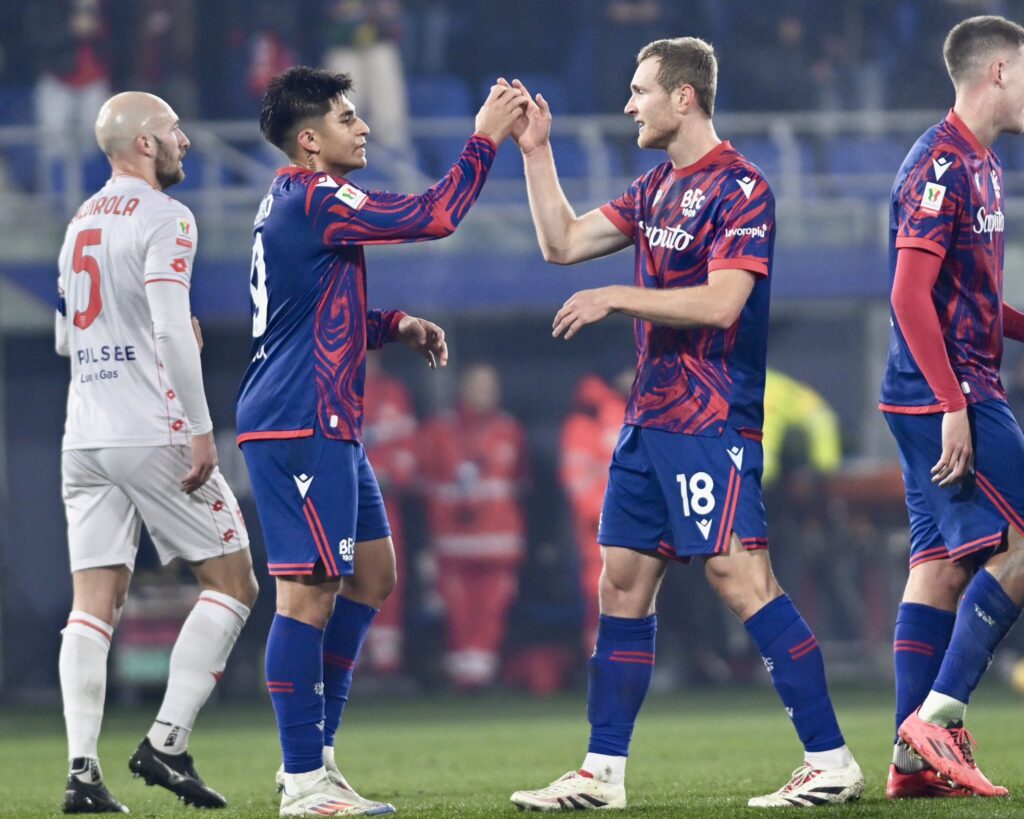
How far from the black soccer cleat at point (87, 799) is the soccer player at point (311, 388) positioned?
60 cm

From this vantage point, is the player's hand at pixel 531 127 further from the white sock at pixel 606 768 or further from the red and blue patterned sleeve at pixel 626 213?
the white sock at pixel 606 768

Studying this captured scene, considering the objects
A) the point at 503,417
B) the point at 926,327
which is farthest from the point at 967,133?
the point at 503,417

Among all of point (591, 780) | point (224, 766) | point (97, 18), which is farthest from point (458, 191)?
point (97, 18)

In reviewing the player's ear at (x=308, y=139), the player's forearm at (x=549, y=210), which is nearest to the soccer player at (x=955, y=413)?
the player's forearm at (x=549, y=210)

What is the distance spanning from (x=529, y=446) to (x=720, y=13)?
5.38m

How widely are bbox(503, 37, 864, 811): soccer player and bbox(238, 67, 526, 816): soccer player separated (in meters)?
0.51

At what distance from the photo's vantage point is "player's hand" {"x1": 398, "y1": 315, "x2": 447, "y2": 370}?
4.95 metres

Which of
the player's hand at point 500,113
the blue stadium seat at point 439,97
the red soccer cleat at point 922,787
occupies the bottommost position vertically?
the red soccer cleat at point 922,787

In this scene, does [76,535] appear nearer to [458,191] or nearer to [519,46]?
[458,191]

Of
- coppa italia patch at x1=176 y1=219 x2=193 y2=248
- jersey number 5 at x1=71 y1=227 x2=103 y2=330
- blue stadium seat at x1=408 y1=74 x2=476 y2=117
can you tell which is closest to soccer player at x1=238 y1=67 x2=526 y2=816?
coppa italia patch at x1=176 y1=219 x2=193 y2=248

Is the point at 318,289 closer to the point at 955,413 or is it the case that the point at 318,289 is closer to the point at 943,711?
the point at 955,413

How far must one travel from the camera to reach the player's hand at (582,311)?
4117 millimetres

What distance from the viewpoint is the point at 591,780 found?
4305mm

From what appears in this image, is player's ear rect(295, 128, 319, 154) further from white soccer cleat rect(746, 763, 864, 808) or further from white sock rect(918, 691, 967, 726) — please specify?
white sock rect(918, 691, 967, 726)
